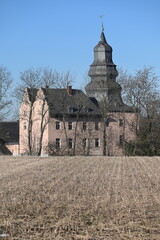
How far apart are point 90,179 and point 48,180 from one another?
6.60 ft

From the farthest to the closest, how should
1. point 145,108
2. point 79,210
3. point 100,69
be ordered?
point 100,69, point 145,108, point 79,210

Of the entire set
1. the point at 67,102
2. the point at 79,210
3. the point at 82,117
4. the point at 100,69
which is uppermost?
the point at 100,69

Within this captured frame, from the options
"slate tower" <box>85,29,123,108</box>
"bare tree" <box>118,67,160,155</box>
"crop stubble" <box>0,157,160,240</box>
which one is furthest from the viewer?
"slate tower" <box>85,29,123,108</box>

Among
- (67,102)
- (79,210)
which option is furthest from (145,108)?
(79,210)

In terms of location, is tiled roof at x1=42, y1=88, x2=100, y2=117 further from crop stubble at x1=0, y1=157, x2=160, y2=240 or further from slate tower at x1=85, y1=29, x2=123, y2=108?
crop stubble at x1=0, y1=157, x2=160, y2=240

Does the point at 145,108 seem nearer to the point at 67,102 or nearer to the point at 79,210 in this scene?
the point at 67,102

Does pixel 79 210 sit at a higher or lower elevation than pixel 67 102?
lower

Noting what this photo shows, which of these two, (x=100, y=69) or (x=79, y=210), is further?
(x=100, y=69)

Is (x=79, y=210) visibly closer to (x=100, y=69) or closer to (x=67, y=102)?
(x=67, y=102)

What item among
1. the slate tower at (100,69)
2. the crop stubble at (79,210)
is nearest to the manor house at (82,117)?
the slate tower at (100,69)

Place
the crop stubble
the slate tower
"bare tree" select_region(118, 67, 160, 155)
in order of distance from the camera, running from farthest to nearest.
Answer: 1. the slate tower
2. "bare tree" select_region(118, 67, 160, 155)
3. the crop stubble

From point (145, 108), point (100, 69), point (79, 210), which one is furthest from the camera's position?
point (100, 69)

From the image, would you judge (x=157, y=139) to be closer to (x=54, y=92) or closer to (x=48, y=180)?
(x=54, y=92)

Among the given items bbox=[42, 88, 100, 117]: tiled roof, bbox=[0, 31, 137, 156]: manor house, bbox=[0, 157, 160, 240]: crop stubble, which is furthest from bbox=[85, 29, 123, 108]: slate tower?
bbox=[0, 157, 160, 240]: crop stubble
